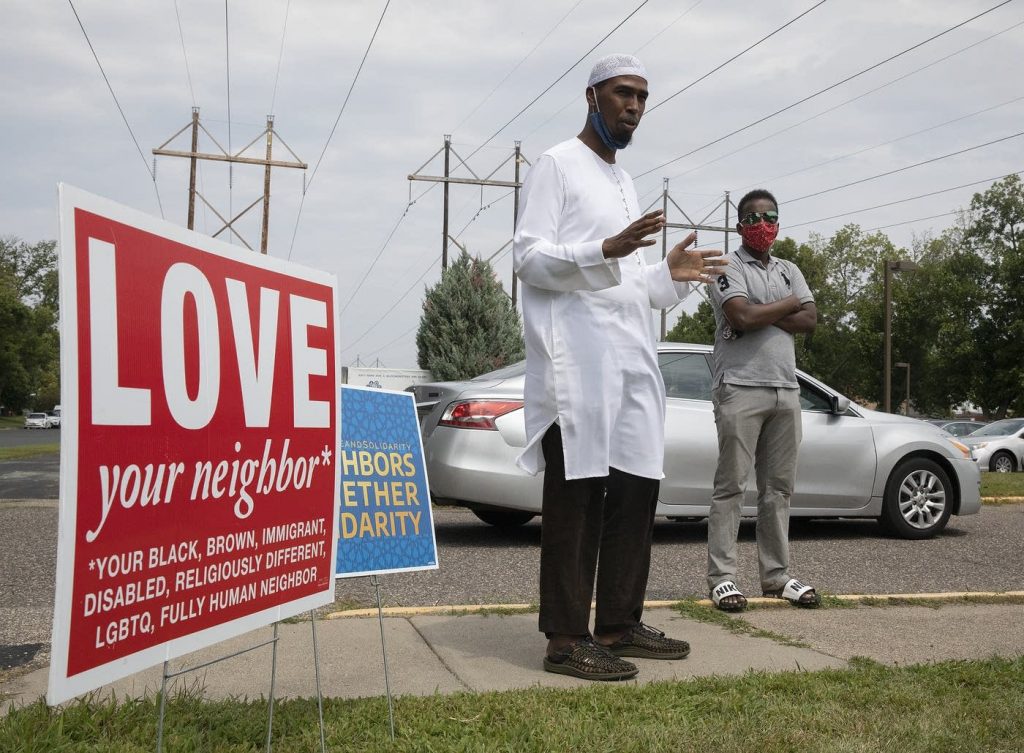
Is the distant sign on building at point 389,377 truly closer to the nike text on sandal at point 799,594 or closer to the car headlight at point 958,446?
the car headlight at point 958,446

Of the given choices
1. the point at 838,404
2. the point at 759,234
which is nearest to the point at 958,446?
the point at 838,404

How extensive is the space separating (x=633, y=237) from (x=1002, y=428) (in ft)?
90.4

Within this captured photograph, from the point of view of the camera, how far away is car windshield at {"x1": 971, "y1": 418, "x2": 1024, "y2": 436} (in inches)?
1094

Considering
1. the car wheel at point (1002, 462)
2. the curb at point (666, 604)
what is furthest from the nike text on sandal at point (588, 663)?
the car wheel at point (1002, 462)

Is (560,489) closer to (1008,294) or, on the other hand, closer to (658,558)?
(658,558)

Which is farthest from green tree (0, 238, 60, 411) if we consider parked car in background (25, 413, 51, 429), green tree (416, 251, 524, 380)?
green tree (416, 251, 524, 380)

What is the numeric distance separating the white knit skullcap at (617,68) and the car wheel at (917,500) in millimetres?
5614

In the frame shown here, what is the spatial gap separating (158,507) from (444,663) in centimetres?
205

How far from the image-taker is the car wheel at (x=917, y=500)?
28.6 feet

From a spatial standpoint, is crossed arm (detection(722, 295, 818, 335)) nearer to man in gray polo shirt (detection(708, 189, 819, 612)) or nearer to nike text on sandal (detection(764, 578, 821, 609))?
man in gray polo shirt (detection(708, 189, 819, 612))

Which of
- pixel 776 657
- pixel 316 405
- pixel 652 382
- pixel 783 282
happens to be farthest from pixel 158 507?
pixel 783 282

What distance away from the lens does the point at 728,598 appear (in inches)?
208

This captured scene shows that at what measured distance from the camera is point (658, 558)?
→ 7504mm

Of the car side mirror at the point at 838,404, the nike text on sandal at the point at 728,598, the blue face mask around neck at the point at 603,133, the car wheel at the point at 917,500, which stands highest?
the blue face mask around neck at the point at 603,133
